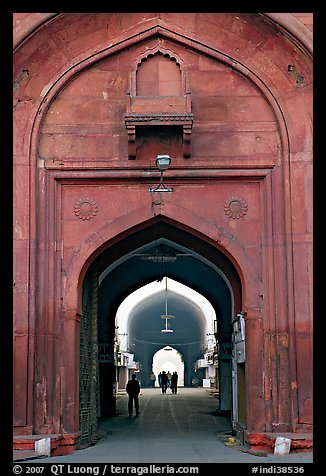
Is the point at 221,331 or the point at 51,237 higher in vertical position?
the point at 51,237

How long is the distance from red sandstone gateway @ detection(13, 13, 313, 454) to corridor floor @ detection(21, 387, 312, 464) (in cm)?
57

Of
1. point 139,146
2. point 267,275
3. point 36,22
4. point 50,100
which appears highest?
point 36,22

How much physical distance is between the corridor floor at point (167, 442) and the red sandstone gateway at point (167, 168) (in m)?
0.57

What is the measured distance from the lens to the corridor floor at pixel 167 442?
365 inches

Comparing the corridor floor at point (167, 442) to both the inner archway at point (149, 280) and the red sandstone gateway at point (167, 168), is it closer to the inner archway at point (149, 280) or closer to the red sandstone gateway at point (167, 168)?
the red sandstone gateway at point (167, 168)

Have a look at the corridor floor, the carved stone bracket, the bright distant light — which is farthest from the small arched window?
the bright distant light

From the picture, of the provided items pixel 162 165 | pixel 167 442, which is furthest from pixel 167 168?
pixel 167 442

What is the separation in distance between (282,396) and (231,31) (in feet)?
16.4

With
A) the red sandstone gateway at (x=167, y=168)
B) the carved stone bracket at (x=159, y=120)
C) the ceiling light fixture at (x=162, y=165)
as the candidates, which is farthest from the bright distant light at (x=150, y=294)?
the carved stone bracket at (x=159, y=120)

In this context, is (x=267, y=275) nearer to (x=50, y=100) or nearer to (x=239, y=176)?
(x=239, y=176)

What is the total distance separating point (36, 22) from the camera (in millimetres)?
10148

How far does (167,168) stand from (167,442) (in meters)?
4.07

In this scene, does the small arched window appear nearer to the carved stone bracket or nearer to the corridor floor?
the carved stone bracket

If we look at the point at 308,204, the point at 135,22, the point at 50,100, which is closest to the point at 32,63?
the point at 50,100
